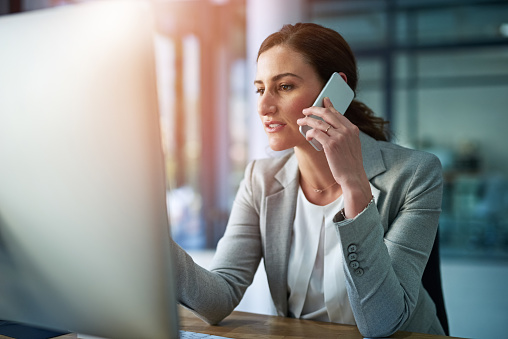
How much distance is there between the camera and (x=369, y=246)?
110cm

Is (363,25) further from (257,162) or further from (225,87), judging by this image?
(257,162)

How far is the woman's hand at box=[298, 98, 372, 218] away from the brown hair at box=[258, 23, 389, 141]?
0.35 meters

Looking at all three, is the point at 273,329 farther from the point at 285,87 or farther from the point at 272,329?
the point at 285,87

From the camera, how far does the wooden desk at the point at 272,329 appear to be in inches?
43.3

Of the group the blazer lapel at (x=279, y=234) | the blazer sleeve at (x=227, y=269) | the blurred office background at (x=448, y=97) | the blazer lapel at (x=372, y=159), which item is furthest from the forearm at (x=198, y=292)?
the blurred office background at (x=448, y=97)

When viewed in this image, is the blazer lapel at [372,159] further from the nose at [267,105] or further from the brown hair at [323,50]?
the nose at [267,105]

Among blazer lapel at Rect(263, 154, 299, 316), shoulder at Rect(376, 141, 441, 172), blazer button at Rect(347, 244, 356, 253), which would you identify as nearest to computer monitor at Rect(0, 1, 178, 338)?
blazer button at Rect(347, 244, 356, 253)

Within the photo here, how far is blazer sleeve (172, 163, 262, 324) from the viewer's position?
47.3 inches

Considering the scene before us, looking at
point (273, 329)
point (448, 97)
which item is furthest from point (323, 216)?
point (448, 97)

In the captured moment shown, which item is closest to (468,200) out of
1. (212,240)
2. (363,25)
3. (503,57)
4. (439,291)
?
(503,57)

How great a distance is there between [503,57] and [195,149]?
380cm

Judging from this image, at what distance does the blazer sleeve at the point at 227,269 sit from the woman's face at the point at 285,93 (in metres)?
0.24

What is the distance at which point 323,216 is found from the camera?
1.53m

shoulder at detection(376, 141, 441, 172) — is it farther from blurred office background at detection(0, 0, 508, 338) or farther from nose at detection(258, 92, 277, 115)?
blurred office background at detection(0, 0, 508, 338)
